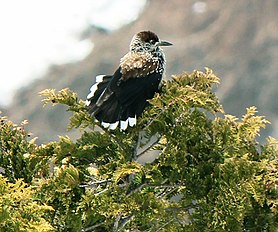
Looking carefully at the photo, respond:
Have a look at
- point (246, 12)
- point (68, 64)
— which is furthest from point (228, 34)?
point (68, 64)

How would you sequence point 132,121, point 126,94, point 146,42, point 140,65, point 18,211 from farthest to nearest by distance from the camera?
point 146,42, point 140,65, point 126,94, point 132,121, point 18,211

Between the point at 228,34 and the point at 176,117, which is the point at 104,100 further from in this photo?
the point at 228,34

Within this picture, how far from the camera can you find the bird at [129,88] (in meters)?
2.73

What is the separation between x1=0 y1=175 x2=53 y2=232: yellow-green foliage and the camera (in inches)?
73.9

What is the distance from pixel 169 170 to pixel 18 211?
0.93 meters

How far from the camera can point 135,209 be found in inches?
100.0

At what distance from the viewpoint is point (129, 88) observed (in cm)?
285

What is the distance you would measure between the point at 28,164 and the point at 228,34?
13811 millimetres

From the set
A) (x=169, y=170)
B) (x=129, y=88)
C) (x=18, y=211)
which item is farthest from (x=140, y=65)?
(x=18, y=211)

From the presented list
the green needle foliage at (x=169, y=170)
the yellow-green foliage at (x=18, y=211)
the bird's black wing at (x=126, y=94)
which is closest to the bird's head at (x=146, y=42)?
the bird's black wing at (x=126, y=94)

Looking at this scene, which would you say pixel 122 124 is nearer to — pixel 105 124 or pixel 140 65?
pixel 105 124

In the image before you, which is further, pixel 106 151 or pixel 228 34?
pixel 228 34

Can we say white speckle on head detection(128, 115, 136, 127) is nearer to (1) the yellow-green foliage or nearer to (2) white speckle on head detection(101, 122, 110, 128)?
(2) white speckle on head detection(101, 122, 110, 128)

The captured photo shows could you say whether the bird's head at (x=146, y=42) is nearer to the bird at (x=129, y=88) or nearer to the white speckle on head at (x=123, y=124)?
the bird at (x=129, y=88)
